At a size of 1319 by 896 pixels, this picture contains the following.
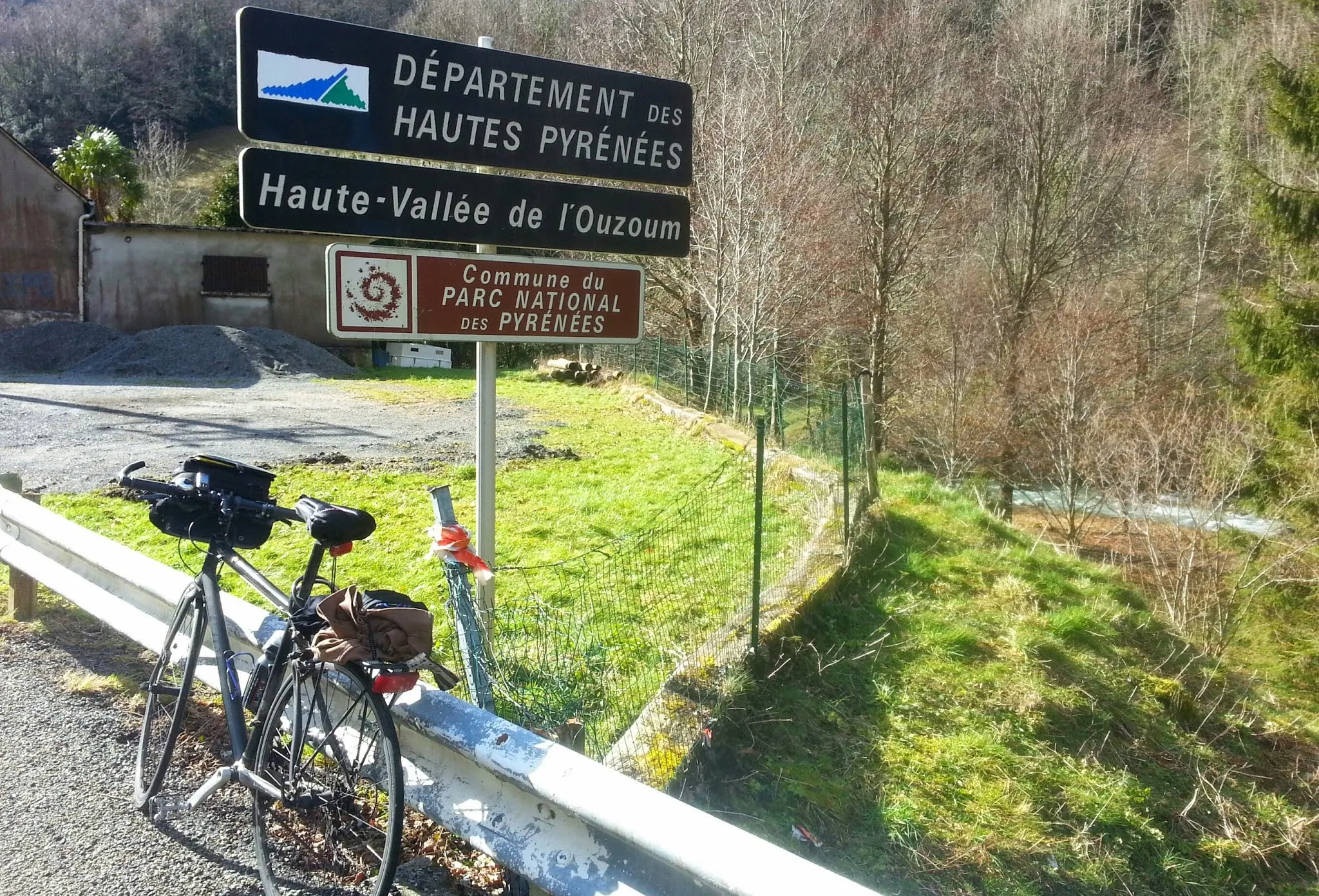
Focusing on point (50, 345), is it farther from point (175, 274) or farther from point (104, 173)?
point (104, 173)

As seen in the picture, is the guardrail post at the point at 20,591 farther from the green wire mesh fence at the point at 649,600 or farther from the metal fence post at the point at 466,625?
the metal fence post at the point at 466,625

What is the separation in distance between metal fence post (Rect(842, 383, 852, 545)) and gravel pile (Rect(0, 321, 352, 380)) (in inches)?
670

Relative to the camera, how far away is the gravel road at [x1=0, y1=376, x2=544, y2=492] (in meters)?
10.2

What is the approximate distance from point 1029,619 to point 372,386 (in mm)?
15541

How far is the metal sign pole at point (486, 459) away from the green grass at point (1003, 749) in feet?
4.96

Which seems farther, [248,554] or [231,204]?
[231,204]

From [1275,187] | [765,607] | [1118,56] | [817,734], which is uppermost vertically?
[1118,56]

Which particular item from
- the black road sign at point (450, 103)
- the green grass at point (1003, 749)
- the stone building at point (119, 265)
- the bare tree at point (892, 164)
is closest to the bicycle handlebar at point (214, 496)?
the black road sign at point (450, 103)

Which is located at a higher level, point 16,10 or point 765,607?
point 16,10

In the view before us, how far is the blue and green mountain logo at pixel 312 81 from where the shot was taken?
10.8 feet

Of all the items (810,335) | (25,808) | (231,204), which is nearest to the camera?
(25,808)

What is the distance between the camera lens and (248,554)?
6.81 metres

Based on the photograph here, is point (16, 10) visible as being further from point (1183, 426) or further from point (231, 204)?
point (1183, 426)

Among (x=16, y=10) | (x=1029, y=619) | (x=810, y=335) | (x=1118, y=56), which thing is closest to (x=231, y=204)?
(x=810, y=335)
